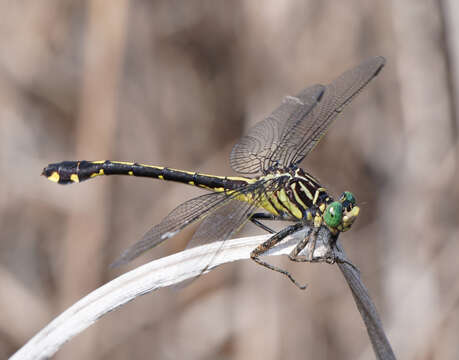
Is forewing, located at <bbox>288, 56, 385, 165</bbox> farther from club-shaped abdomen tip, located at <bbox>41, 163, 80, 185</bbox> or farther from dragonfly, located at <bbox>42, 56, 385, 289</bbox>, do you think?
club-shaped abdomen tip, located at <bbox>41, 163, 80, 185</bbox>

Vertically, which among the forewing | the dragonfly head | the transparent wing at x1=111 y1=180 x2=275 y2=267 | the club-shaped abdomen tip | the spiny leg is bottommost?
the spiny leg

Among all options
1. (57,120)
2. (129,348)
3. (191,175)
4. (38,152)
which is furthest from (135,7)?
(129,348)

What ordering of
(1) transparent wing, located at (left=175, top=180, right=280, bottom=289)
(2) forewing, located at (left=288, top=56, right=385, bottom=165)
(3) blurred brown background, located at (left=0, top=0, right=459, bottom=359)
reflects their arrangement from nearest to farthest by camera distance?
(1) transparent wing, located at (left=175, top=180, right=280, bottom=289) → (2) forewing, located at (left=288, top=56, right=385, bottom=165) → (3) blurred brown background, located at (left=0, top=0, right=459, bottom=359)

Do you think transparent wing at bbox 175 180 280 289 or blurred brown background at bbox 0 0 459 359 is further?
Result: blurred brown background at bbox 0 0 459 359

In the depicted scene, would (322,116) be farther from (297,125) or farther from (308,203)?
(308,203)

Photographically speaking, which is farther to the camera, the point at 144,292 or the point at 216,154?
the point at 216,154

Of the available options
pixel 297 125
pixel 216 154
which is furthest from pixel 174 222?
pixel 216 154

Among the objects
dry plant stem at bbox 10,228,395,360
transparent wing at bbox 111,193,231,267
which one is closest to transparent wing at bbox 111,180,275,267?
transparent wing at bbox 111,193,231,267
